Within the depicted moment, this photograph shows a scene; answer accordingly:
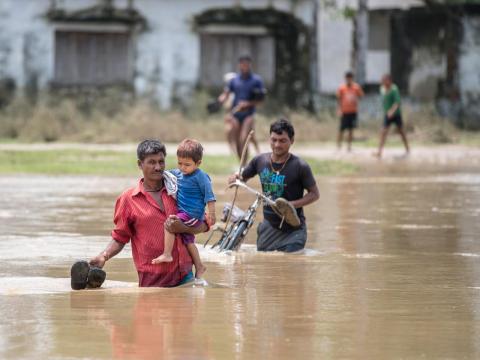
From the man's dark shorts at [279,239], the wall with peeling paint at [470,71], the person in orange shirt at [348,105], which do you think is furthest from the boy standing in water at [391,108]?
the man's dark shorts at [279,239]

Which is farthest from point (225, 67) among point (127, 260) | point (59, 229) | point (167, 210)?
point (167, 210)

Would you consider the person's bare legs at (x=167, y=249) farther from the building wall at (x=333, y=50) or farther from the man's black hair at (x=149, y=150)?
the building wall at (x=333, y=50)

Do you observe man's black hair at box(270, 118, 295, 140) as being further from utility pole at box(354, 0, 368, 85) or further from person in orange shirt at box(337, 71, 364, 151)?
utility pole at box(354, 0, 368, 85)

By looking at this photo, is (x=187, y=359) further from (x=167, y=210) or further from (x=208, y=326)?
(x=167, y=210)

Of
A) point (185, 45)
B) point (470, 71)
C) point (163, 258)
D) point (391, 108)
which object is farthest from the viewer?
point (470, 71)

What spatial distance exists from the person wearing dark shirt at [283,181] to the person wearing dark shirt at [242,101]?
9.12 meters

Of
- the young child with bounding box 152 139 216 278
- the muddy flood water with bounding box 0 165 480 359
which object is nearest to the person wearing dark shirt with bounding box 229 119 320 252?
the muddy flood water with bounding box 0 165 480 359

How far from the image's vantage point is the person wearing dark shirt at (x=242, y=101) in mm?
19641

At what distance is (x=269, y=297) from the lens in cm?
799

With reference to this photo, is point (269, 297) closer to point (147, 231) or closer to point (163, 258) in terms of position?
point (163, 258)

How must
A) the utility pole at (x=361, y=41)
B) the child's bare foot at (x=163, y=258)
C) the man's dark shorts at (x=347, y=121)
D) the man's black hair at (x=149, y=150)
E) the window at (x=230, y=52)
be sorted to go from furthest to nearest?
the window at (x=230, y=52) → the utility pole at (x=361, y=41) → the man's dark shorts at (x=347, y=121) → the child's bare foot at (x=163, y=258) → the man's black hair at (x=149, y=150)

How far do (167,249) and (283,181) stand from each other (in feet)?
8.84

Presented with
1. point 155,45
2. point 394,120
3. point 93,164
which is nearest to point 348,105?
point 394,120

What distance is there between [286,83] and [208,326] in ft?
81.3
